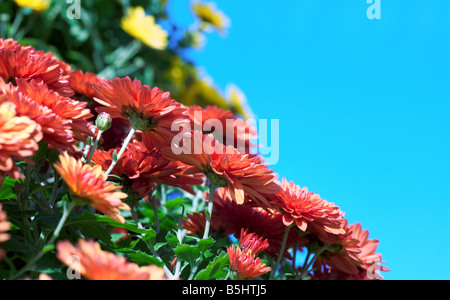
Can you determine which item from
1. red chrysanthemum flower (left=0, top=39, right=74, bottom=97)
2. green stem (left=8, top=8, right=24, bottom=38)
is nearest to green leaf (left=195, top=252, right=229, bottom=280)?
red chrysanthemum flower (left=0, top=39, right=74, bottom=97)

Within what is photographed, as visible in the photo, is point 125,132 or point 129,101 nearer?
point 129,101

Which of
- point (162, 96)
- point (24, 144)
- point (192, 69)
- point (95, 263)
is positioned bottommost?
point (95, 263)

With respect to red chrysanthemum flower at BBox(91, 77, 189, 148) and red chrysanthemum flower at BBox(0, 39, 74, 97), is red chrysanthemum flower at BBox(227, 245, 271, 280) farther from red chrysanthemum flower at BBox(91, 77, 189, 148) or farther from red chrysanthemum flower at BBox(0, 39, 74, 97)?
red chrysanthemum flower at BBox(0, 39, 74, 97)

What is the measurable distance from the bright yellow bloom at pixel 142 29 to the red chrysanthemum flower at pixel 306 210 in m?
2.09

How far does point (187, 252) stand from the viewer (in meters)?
0.65

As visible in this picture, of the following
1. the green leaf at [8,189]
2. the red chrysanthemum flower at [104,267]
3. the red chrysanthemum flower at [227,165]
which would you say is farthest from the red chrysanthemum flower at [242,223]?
the red chrysanthemum flower at [104,267]

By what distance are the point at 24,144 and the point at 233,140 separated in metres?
0.62

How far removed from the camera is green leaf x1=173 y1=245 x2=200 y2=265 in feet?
2.10

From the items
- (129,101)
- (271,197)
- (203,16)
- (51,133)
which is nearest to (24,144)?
(51,133)

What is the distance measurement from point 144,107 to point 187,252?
22 centimetres

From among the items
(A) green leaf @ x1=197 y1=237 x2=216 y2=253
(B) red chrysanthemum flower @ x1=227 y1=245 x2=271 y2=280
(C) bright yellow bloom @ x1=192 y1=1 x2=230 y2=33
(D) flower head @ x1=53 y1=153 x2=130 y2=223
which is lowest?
(B) red chrysanthemum flower @ x1=227 y1=245 x2=271 y2=280

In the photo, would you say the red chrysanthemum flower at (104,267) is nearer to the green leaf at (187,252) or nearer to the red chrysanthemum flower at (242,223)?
the green leaf at (187,252)

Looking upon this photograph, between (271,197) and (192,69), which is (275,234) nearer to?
(271,197)

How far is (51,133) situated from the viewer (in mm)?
547
